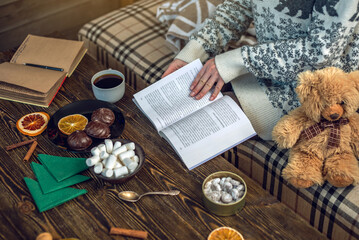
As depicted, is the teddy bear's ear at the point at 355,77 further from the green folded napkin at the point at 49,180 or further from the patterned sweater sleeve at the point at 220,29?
the green folded napkin at the point at 49,180

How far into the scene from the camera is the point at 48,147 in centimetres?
120

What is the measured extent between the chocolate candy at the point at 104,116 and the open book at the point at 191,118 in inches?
4.3

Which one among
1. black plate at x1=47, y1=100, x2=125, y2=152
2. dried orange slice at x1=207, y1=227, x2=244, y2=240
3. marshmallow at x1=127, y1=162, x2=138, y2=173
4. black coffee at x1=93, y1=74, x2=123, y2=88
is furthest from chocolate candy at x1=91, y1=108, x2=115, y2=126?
dried orange slice at x1=207, y1=227, x2=244, y2=240

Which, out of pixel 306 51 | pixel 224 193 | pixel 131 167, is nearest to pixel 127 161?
pixel 131 167

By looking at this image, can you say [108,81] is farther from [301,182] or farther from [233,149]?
[301,182]

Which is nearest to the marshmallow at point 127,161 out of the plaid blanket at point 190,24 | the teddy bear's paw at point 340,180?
the teddy bear's paw at point 340,180

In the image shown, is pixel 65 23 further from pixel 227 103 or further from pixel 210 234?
pixel 210 234

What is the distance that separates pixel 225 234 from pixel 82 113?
0.65 metres

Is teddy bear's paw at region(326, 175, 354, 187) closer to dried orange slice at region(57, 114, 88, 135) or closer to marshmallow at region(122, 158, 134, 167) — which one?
marshmallow at region(122, 158, 134, 167)

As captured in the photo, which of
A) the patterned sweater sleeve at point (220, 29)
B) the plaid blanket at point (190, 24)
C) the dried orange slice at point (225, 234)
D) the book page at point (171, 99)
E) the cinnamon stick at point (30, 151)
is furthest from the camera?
the plaid blanket at point (190, 24)

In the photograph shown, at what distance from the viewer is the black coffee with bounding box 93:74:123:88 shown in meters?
1.35

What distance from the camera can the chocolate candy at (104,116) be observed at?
1235 millimetres

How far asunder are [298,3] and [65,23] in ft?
5.67

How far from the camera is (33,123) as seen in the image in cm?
127
